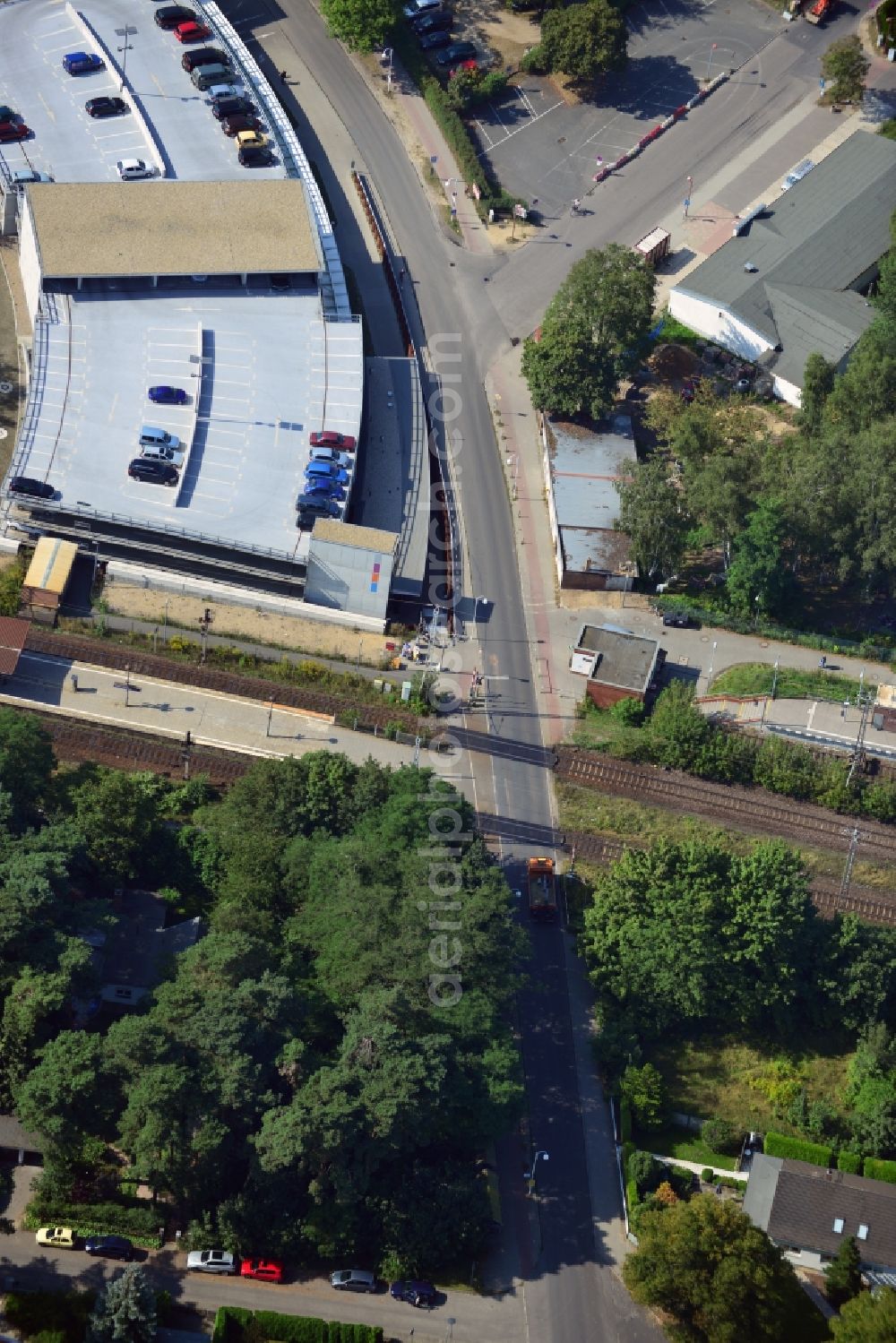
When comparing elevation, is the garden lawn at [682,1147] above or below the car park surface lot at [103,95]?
below

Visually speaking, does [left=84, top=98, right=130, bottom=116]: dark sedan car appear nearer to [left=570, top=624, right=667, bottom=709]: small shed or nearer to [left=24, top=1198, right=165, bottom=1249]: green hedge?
[left=570, top=624, right=667, bottom=709]: small shed

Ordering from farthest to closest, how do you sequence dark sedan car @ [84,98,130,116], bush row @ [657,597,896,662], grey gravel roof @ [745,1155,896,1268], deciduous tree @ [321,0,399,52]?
deciduous tree @ [321,0,399,52] → dark sedan car @ [84,98,130,116] → bush row @ [657,597,896,662] → grey gravel roof @ [745,1155,896,1268]

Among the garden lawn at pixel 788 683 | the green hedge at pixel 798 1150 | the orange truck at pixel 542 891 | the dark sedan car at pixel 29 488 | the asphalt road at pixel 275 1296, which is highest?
the dark sedan car at pixel 29 488

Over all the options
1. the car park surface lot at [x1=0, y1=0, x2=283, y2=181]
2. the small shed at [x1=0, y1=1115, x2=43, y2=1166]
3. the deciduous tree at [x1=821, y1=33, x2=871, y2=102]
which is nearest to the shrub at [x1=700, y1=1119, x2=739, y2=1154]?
the small shed at [x1=0, y1=1115, x2=43, y2=1166]

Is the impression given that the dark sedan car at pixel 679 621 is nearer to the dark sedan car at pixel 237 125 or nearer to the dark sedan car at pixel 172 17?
the dark sedan car at pixel 237 125

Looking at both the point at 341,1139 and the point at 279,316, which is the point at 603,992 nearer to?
the point at 341,1139

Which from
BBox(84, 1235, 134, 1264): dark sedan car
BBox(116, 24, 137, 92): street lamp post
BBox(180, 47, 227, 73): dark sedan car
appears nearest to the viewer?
BBox(84, 1235, 134, 1264): dark sedan car

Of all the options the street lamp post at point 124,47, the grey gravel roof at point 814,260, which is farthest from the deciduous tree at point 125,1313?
the street lamp post at point 124,47

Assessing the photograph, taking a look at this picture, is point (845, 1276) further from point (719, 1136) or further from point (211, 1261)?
point (211, 1261)
